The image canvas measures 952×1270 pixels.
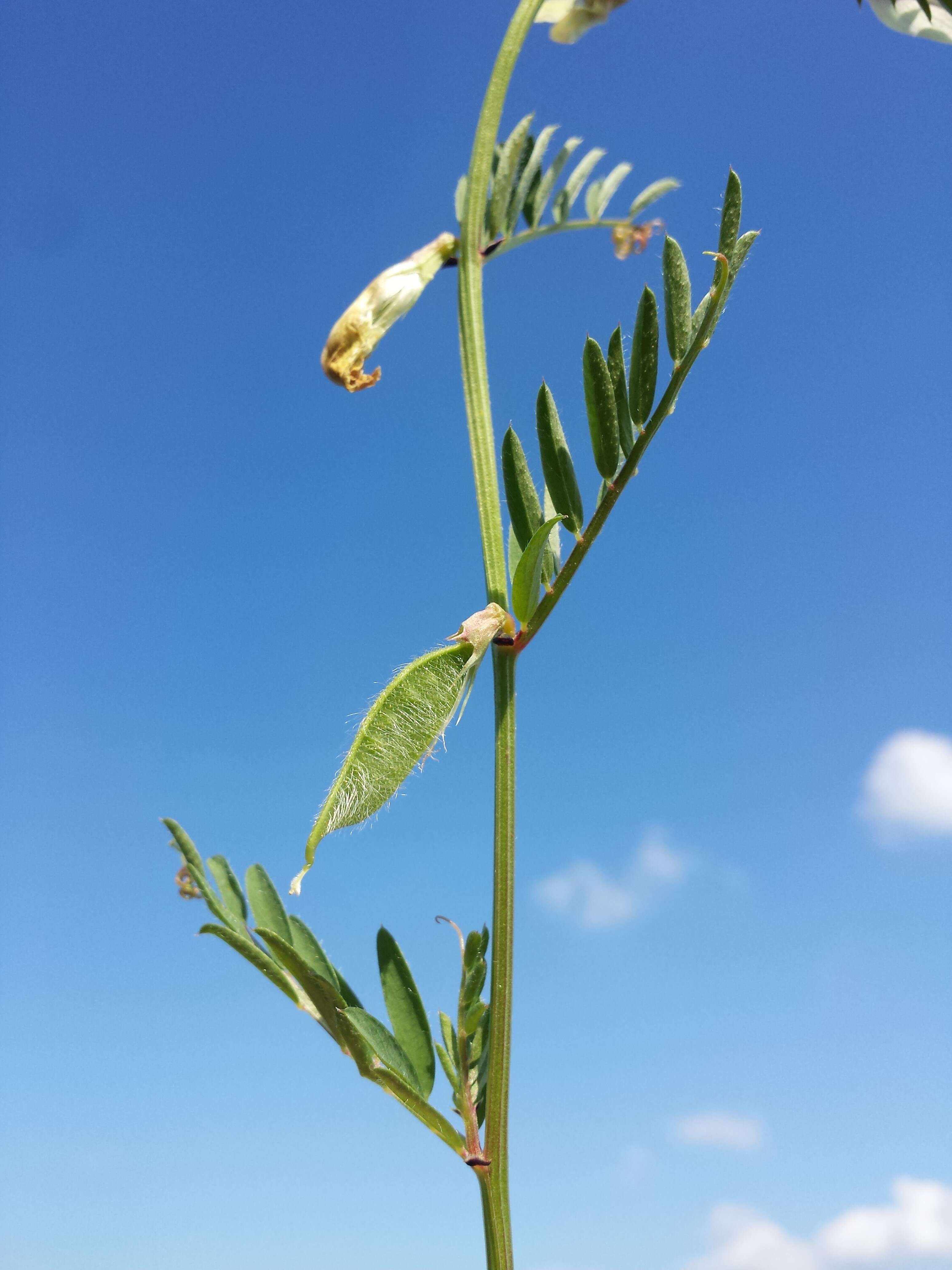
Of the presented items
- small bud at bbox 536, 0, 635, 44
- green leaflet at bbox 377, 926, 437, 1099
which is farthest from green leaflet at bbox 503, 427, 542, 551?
small bud at bbox 536, 0, 635, 44

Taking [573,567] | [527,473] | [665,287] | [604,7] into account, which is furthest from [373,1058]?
[604,7]

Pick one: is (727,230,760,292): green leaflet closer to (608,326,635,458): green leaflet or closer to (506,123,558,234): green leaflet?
(608,326,635,458): green leaflet

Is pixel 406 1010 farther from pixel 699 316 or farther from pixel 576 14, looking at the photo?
pixel 576 14

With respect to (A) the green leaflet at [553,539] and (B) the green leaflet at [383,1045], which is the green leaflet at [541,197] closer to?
(A) the green leaflet at [553,539]

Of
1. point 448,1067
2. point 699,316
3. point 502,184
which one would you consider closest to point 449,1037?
point 448,1067

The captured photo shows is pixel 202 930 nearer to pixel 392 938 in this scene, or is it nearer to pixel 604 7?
pixel 392 938

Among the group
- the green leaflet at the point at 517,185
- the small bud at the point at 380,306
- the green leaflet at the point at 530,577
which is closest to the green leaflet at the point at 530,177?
the green leaflet at the point at 517,185
